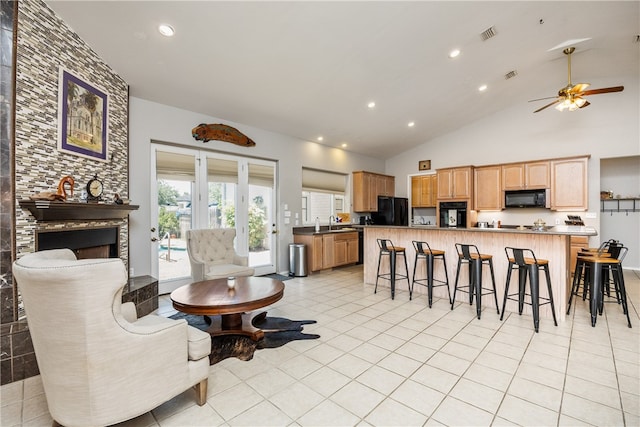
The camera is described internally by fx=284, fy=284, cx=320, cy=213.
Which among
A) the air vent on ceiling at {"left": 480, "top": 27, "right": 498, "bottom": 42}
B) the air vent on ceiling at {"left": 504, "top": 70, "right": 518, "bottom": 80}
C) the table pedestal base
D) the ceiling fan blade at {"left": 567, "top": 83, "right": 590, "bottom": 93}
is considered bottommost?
the table pedestal base

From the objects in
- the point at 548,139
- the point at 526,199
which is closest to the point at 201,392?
the point at 526,199

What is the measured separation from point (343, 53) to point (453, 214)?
5.07m

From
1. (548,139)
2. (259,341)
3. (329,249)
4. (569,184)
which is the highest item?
(548,139)

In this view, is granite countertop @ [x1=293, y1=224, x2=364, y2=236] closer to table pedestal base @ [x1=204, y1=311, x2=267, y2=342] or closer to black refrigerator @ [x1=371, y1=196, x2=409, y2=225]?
Result: black refrigerator @ [x1=371, y1=196, x2=409, y2=225]

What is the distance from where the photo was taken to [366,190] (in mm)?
7820

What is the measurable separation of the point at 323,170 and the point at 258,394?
5640 mm

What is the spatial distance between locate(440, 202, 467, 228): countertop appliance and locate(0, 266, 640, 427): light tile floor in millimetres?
3682

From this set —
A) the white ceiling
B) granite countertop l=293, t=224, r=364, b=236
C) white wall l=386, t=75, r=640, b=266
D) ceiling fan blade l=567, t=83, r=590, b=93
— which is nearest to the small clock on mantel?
the white ceiling

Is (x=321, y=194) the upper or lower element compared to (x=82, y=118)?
lower

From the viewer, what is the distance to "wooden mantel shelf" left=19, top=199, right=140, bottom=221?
241 cm

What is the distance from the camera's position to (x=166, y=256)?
15.0 feet

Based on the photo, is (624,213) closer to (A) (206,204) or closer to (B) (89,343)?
(A) (206,204)

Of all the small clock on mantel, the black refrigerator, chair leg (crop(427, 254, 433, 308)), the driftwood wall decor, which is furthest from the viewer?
the black refrigerator

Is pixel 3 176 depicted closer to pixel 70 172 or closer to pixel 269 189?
pixel 70 172
